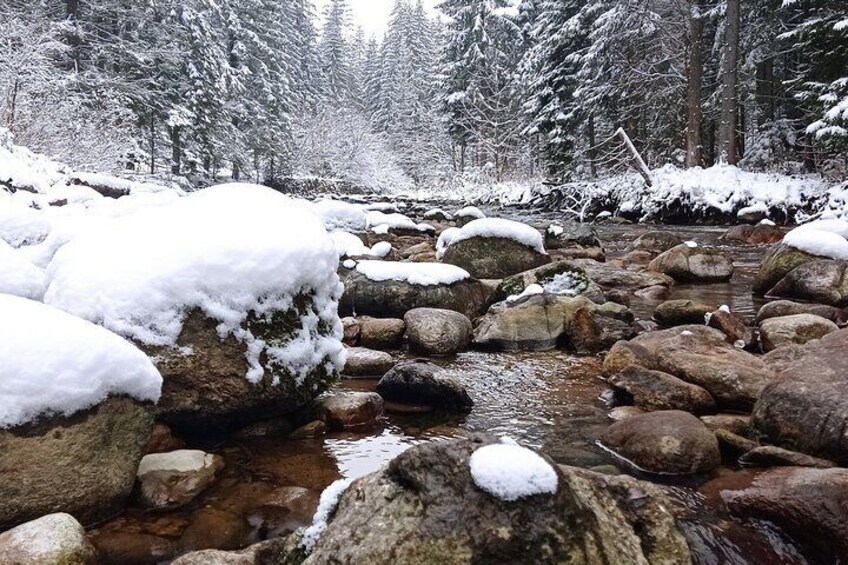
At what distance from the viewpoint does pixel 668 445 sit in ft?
10.8

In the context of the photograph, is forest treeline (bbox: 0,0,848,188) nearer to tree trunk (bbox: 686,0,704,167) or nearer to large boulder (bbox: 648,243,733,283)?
tree trunk (bbox: 686,0,704,167)

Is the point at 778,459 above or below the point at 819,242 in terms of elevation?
below

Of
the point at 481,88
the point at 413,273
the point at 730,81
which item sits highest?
the point at 481,88

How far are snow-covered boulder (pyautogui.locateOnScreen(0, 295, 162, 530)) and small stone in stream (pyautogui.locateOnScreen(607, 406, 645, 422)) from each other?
2.90 m

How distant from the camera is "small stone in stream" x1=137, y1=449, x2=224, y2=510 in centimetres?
288

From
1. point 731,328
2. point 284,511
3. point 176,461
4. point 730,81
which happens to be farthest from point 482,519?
point 730,81

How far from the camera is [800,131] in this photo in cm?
1744

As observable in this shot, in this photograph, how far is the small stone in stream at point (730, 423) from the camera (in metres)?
3.64

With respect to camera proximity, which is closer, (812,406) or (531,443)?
(812,406)

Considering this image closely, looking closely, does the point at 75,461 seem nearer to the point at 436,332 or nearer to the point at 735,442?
the point at 735,442

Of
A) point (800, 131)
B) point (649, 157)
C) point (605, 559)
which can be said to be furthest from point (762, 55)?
point (605, 559)

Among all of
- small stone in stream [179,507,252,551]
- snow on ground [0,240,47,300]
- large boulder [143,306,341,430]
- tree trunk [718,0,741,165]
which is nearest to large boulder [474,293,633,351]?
large boulder [143,306,341,430]

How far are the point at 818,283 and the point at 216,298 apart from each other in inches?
270

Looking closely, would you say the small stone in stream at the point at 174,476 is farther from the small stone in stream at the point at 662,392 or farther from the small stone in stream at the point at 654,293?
the small stone in stream at the point at 654,293
